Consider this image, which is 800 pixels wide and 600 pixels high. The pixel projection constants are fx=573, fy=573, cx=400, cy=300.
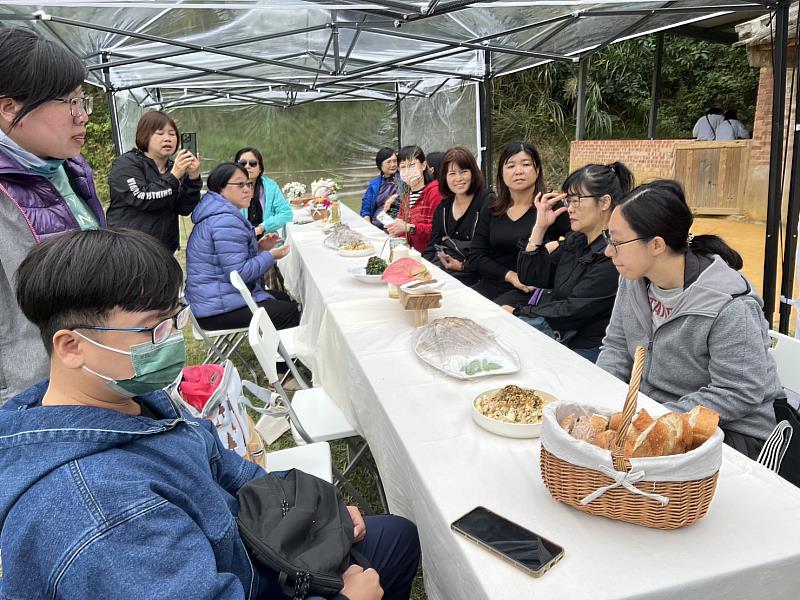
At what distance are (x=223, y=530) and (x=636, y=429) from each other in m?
0.82

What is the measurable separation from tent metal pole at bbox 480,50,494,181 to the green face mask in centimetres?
607

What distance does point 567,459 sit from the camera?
3.58 ft

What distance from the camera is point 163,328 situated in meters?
1.05

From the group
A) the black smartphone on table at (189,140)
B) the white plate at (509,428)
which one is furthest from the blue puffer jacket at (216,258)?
the white plate at (509,428)

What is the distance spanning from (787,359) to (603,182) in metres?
1.15

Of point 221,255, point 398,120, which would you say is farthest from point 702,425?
point 398,120

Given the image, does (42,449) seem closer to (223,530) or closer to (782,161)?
(223,530)

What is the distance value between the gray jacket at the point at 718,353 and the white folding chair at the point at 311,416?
3.74ft

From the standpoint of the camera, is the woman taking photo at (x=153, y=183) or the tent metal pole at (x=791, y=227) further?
the woman taking photo at (x=153, y=183)

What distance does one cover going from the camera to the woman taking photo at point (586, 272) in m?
2.74

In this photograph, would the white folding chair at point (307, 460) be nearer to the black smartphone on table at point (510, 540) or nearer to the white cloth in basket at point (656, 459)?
the black smartphone on table at point (510, 540)

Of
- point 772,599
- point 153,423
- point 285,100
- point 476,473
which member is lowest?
point 772,599

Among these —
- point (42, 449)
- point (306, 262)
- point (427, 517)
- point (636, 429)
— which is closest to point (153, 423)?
point (42, 449)

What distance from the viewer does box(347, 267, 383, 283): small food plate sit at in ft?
10.3
